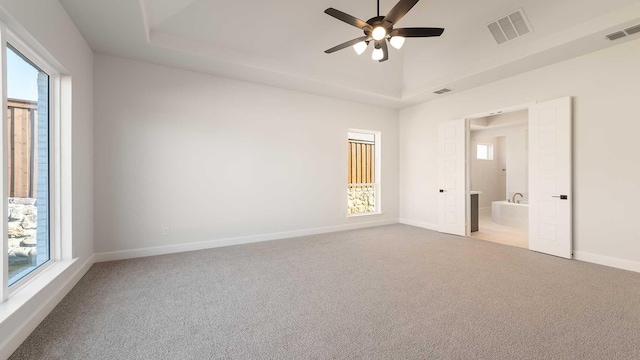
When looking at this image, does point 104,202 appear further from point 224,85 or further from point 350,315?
point 350,315

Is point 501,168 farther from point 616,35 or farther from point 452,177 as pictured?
point 616,35

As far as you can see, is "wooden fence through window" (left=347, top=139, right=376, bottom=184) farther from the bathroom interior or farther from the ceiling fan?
the ceiling fan

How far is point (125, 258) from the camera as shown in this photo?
3.77 m

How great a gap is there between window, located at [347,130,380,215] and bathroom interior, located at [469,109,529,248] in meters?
2.54

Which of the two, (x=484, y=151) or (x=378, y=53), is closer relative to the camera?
(x=378, y=53)

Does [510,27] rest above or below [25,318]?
above

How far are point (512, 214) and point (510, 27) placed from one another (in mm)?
4606

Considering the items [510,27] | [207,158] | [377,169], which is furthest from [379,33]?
[377,169]

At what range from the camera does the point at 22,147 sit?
2.33 metres

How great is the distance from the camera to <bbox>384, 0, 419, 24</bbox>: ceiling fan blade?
245 centimetres

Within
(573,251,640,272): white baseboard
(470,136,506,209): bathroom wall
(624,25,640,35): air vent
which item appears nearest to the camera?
(624,25,640,35): air vent

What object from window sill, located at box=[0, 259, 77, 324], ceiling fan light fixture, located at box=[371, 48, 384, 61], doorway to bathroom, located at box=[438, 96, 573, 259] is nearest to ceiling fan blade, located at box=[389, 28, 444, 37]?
ceiling fan light fixture, located at box=[371, 48, 384, 61]

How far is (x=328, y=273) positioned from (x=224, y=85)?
3.40 meters

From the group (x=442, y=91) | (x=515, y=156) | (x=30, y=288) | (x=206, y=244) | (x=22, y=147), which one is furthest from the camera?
(x=515, y=156)
